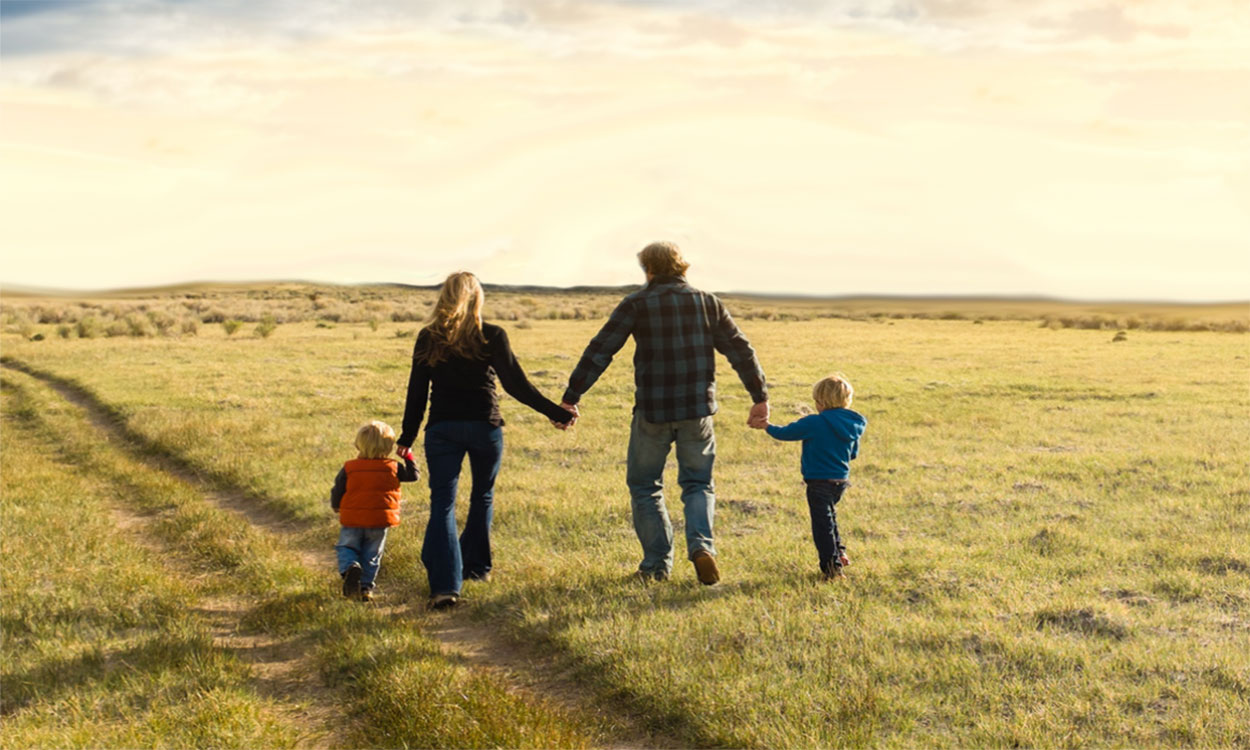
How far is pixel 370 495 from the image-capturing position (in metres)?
7.57

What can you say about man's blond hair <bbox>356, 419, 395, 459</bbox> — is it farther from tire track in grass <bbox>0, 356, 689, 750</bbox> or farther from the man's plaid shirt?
the man's plaid shirt

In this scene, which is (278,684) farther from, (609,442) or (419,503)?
(609,442)

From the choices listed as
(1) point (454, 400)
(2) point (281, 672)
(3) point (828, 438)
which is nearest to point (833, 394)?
(3) point (828, 438)

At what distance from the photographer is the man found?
732cm

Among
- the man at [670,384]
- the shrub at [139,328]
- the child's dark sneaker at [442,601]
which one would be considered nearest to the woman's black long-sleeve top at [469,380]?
the man at [670,384]

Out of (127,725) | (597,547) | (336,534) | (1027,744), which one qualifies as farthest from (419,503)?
(1027,744)

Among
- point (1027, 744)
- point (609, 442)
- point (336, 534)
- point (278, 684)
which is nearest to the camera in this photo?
point (1027, 744)

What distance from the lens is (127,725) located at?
208 inches

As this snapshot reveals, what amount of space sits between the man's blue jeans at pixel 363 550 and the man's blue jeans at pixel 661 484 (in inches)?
83.8

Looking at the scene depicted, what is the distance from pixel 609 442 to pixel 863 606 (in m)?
9.49

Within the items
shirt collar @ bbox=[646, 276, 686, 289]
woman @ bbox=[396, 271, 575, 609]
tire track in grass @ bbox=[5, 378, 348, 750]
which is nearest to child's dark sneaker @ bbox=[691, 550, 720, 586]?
woman @ bbox=[396, 271, 575, 609]

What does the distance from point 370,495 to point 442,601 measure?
106 cm

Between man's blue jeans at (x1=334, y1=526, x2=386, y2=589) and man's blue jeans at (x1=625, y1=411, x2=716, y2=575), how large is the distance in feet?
6.98

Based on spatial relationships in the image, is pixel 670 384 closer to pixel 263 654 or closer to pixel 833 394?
pixel 833 394
